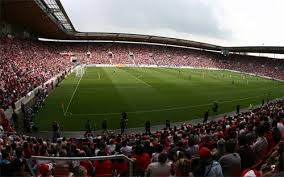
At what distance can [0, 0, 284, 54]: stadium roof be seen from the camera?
51750 millimetres

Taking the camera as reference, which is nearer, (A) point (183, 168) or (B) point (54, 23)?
(A) point (183, 168)

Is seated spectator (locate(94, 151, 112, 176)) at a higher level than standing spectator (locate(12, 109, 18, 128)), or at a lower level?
higher

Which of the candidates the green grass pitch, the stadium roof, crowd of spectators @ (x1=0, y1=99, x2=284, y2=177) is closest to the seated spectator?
crowd of spectators @ (x1=0, y1=99, x2=284, y2=177)

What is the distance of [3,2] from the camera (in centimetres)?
4491

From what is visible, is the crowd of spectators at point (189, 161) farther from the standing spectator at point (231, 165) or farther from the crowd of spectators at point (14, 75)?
the crowd of spectators at point (14, 75)

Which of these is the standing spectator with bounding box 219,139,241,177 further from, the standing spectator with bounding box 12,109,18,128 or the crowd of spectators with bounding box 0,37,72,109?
the crowd of spectators with bounding box 0,37,72,109

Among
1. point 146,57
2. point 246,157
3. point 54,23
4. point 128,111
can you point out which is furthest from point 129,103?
point 146,57

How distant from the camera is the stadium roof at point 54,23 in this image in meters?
51.8

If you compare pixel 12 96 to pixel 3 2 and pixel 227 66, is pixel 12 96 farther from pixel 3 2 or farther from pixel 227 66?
pixel 227 66

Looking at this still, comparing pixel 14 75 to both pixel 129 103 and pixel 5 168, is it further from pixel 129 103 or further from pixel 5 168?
pixel 5 168

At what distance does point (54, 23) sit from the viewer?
72250 millimetres

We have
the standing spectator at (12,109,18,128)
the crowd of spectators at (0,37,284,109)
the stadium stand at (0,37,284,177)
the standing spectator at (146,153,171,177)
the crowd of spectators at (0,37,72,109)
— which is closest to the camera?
the stadium stand at (0,37,284,177)

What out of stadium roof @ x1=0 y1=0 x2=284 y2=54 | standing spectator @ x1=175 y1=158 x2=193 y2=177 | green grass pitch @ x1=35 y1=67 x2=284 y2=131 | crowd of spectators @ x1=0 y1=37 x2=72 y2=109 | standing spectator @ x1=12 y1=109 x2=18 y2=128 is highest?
stadium roof @ x1=0 y1=0 x2=284 y2=54

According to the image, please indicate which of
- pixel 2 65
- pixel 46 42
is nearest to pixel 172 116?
pixel 2 65
